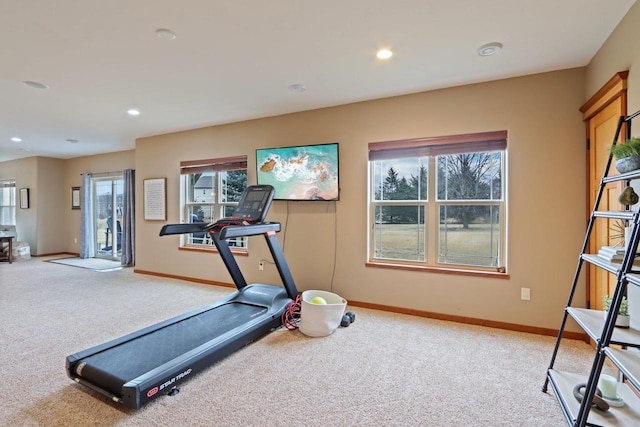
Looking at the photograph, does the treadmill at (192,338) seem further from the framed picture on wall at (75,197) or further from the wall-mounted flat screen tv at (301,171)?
the framed picture on wall at (75,197)

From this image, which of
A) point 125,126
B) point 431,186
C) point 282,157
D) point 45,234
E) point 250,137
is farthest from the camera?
point 45,234

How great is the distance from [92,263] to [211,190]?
3763 millimetres

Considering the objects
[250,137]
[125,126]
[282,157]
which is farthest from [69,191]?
[282,157]

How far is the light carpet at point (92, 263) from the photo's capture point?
6382mm

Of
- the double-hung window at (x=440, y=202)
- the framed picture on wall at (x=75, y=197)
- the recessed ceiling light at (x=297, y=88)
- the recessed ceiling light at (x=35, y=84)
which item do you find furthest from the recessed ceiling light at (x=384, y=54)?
the framed picture on wall at (x=75, y=197)

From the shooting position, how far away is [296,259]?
432 centimetres

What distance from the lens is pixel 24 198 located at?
7895mm

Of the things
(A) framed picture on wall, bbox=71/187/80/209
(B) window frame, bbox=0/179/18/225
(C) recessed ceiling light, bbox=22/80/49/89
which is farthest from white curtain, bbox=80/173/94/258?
(C) recessed ceiling light, bbox=22/80/49/89

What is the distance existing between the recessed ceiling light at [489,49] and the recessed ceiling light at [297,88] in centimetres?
168

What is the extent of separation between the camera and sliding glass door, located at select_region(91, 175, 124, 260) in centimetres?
724

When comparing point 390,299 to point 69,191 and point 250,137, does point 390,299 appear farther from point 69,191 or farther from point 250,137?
point 69,191

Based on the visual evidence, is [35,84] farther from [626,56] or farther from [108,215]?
[626,56]

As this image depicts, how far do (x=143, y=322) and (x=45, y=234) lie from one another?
6694 millimetres

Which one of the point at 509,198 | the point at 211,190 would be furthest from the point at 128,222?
the point at 509,198
